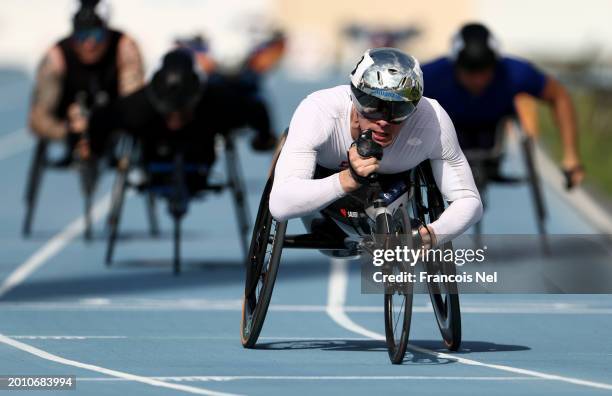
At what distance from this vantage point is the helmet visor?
384 inches

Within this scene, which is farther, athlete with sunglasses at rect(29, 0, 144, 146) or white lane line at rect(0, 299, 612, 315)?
athlete with sunglasses at rect(29, 0, 144, 146)

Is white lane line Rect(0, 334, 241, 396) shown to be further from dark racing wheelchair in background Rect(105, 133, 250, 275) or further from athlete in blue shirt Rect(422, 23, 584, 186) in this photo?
athlete in blue shirt Rect(422, 23, 584, 186)

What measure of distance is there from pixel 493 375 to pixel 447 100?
6.50 metres

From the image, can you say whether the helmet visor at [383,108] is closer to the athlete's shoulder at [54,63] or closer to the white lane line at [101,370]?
the white lane line at [101,370]

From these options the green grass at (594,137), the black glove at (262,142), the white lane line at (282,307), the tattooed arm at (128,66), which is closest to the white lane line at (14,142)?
the green grass at (594,137)

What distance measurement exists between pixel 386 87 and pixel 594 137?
21.2 m

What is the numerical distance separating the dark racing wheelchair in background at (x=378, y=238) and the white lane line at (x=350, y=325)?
230mm

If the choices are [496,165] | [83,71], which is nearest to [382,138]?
[496,165]

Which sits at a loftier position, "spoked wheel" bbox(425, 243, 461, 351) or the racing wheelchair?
the racing wheelchair

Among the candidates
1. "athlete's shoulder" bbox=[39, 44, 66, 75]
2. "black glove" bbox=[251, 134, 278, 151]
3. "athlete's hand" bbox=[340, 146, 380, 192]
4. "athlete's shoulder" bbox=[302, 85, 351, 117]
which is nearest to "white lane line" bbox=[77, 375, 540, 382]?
"athlete's hand" bbox=[340, 146, 380, 192]

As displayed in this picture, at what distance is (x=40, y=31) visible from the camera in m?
65.1

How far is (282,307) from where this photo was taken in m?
13.5

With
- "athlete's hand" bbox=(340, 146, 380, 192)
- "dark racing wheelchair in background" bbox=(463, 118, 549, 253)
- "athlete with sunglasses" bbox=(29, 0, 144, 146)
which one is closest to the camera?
"athlete's hand" bbox=(340, 146, 380, 192)

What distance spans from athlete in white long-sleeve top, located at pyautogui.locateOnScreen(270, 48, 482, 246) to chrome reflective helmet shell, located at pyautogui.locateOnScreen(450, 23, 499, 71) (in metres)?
5.55
